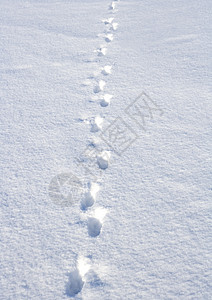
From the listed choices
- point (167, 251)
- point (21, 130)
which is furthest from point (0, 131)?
point (167, 251)

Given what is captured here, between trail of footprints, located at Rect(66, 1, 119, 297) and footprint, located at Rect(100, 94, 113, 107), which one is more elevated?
footprint, located at Rect(100, 94, 113, 107)

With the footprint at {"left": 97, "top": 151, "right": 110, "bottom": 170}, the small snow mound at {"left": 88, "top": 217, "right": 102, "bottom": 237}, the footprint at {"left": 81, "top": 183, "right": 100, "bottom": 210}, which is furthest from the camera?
the footprint at {"left": 97, "top": 151, "right": 110, "bottom": 170}

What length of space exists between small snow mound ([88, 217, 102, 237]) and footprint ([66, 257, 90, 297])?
110 mm

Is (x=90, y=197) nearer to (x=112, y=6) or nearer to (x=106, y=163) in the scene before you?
(x=106, y=163)

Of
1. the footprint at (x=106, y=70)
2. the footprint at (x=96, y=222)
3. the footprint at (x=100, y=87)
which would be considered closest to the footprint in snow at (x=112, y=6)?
the footprint at (x=106, y=70)

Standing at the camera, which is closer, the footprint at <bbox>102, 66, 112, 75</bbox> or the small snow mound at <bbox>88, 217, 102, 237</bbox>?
the small snow mound at <bbox>88, 217, 102, 237</bbox>

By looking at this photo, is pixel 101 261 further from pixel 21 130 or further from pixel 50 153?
pixel 21 130

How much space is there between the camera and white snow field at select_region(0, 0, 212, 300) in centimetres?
104

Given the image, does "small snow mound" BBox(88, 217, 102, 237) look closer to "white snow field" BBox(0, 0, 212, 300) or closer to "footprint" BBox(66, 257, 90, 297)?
"white snow field" BBox(0, 0, 212, 300)

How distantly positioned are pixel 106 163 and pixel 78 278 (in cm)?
57

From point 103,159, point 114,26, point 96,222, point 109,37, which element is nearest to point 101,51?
point 109,37

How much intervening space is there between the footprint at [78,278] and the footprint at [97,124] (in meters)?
0.74

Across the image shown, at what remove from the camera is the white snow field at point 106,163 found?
104cm

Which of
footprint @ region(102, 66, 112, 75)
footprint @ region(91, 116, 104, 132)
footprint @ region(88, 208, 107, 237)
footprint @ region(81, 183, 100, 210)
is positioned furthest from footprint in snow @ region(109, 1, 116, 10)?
footprint @ region(88, 208, 107, 237)
